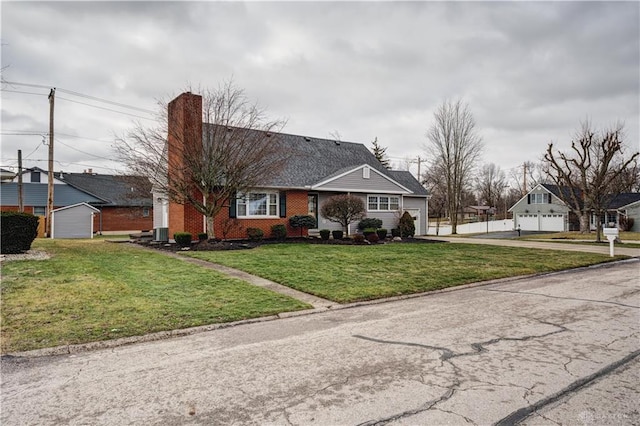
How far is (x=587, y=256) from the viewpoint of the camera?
15672mm

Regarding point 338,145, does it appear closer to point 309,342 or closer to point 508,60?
point 508,60

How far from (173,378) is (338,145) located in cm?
2525

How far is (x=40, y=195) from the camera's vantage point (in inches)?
1366

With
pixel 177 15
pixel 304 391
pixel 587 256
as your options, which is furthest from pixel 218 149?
pixel 587 256

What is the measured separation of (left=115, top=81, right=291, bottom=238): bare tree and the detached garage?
52.1 feet

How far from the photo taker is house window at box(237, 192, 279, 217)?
20.4 meters

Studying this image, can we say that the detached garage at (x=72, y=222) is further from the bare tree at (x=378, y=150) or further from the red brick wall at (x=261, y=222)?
the bare tree at (x=378, y=150)

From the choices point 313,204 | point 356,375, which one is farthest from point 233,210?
point 356,375

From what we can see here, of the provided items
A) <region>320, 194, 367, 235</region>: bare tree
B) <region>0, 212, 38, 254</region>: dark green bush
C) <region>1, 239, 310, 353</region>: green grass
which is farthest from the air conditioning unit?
<region>1, 239, 310, 353</region>: green grass

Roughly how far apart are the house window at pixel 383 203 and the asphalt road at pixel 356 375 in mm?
18738

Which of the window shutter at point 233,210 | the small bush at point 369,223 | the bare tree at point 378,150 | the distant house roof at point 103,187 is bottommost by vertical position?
the small bush at point 369,223

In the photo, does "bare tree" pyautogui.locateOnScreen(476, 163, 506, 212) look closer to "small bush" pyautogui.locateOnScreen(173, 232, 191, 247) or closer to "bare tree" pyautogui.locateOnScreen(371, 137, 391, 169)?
"bare tree" pyautogui.locateOnScreen(371, 137, 391, 169)

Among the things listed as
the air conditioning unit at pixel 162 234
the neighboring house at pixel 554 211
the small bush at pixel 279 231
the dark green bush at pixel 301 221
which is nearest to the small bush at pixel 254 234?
the small bush at pixel 279 231

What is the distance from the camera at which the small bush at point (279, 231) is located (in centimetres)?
2044
